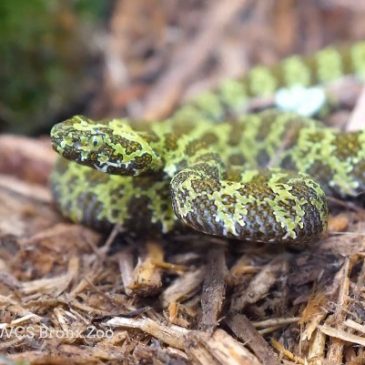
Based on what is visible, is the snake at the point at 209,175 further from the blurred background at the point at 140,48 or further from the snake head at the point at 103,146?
the blurred background at the point at 140,48

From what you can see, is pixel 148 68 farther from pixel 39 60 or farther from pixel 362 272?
pixel 362 272

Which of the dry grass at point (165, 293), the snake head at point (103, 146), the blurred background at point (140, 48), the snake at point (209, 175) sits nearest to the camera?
the dry grass at point (165, 293)

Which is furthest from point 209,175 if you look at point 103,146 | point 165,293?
point 165,293

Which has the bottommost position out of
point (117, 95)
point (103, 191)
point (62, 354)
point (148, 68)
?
point (62, 354)

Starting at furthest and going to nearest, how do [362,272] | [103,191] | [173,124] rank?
[173,124] → [103,191] → [362,272]

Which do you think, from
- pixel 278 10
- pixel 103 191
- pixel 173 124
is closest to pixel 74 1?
pixel 278 10

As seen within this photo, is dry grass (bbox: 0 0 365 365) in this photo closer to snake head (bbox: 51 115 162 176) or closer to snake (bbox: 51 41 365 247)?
snake (bbox: 51 41 365 247)

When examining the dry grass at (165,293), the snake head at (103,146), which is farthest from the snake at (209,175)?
the dry grass at (165,293)

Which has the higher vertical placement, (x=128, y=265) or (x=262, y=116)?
(x=262, y=116)
